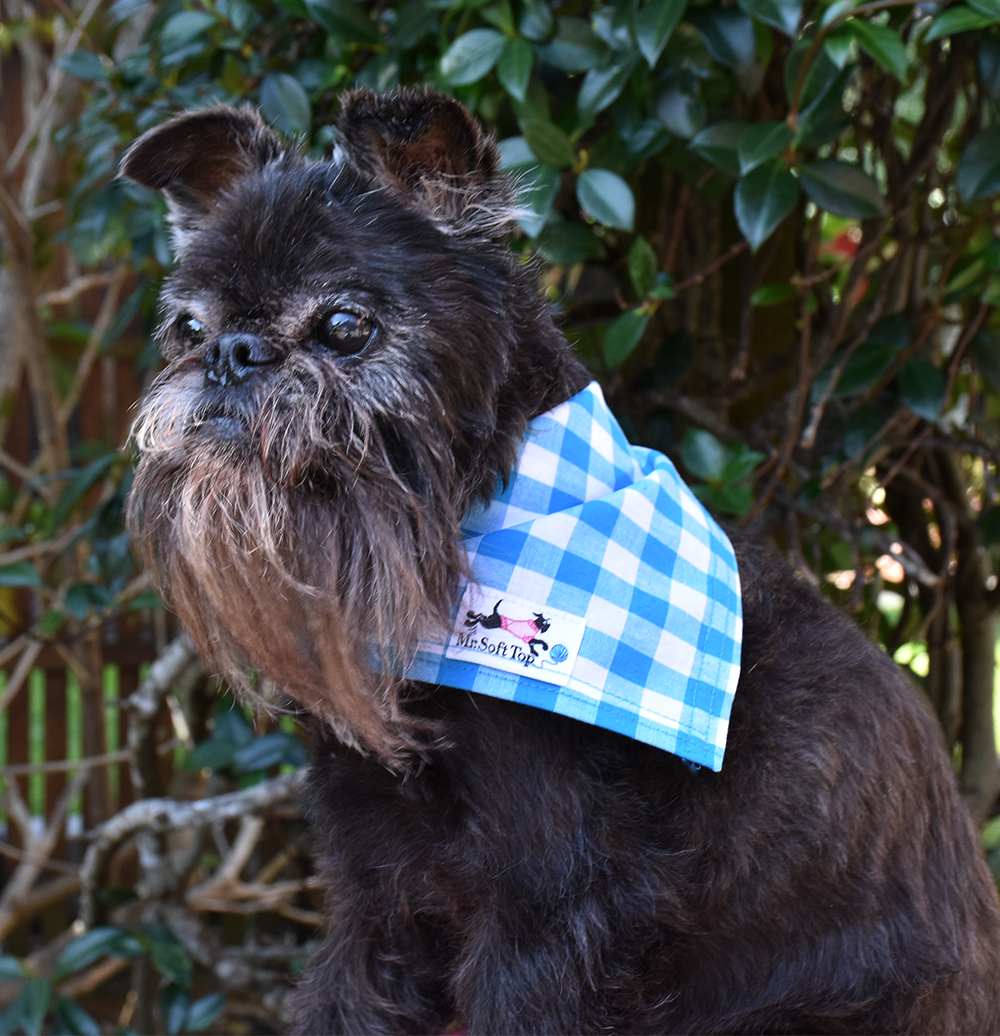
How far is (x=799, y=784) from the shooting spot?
149cm

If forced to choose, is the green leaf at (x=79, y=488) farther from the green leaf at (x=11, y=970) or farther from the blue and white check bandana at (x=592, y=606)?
the blue and white check bandana at (x=592, y=606)

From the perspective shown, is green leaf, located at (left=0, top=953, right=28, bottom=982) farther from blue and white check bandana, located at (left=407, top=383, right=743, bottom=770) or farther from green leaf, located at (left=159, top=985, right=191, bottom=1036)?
blue and white check bandana, located at (left=407, top=383, right=743, bottom=770)

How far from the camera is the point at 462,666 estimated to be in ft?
4.65

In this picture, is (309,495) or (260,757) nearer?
(309,495)

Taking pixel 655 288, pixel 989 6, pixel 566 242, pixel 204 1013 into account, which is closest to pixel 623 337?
pixel 655 288

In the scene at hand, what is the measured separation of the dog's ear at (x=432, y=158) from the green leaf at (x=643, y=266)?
24.2 inches

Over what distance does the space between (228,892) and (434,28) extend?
8.44 feet

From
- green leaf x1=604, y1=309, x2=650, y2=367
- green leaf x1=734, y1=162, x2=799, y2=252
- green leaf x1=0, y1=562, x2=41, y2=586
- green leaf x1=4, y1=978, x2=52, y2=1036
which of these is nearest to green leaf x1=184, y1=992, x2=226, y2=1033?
green leaf x1=4, y1=978, x2=52, y2=1036

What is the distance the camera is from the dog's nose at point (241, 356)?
52.3 inches

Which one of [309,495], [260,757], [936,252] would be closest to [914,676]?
[936,252]

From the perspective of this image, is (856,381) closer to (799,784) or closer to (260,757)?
(799,784)

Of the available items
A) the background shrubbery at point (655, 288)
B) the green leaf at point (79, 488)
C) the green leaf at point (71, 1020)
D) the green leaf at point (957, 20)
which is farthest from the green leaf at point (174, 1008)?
the green leaf at point (957, 20)

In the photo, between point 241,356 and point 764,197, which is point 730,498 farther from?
point 241,356

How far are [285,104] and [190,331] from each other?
829 millimetres
